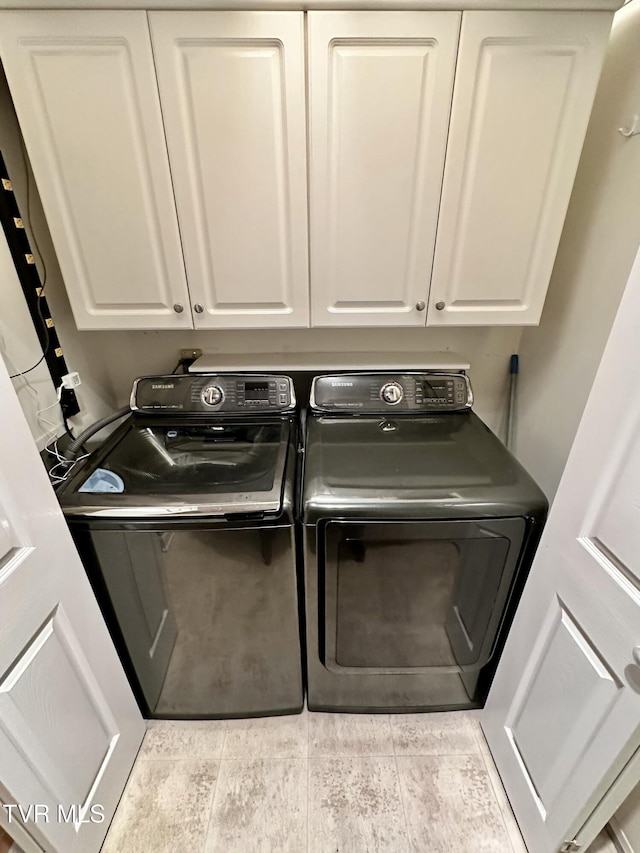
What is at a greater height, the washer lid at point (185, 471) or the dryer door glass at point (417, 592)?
the washer lid at point (185, 471)

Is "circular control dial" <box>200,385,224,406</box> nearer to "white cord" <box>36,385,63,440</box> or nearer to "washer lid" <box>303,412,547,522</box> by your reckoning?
"washer lid" <box>303,412,547,522</box>

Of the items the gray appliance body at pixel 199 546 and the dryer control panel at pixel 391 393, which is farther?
the dryer control panel at pixel 391 393

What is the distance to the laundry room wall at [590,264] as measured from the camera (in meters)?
1.17

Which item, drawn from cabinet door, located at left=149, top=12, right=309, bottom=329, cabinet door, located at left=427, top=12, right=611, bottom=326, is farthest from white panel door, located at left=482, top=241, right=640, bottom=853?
cabinet door, located at left=149, top=12, right=309, bottom=329

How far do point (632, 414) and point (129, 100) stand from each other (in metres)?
1.48

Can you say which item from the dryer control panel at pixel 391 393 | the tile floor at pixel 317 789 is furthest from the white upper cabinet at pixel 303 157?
the tile floor at pixel 317 789

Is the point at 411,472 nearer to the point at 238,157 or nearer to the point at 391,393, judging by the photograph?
the point at 391,393

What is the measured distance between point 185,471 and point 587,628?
1.19 meters

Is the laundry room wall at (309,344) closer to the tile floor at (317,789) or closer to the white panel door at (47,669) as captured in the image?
the white panel door at (47,669)

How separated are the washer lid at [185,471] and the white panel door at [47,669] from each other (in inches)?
7.2

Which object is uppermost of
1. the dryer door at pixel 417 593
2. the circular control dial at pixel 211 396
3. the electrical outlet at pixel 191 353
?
the electrical outlet at pixel 191 353

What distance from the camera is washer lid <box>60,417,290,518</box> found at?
1092 mm

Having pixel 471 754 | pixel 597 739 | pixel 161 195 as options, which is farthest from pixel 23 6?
pixel 471 754

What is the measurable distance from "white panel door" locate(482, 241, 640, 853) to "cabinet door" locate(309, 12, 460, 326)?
73cm
